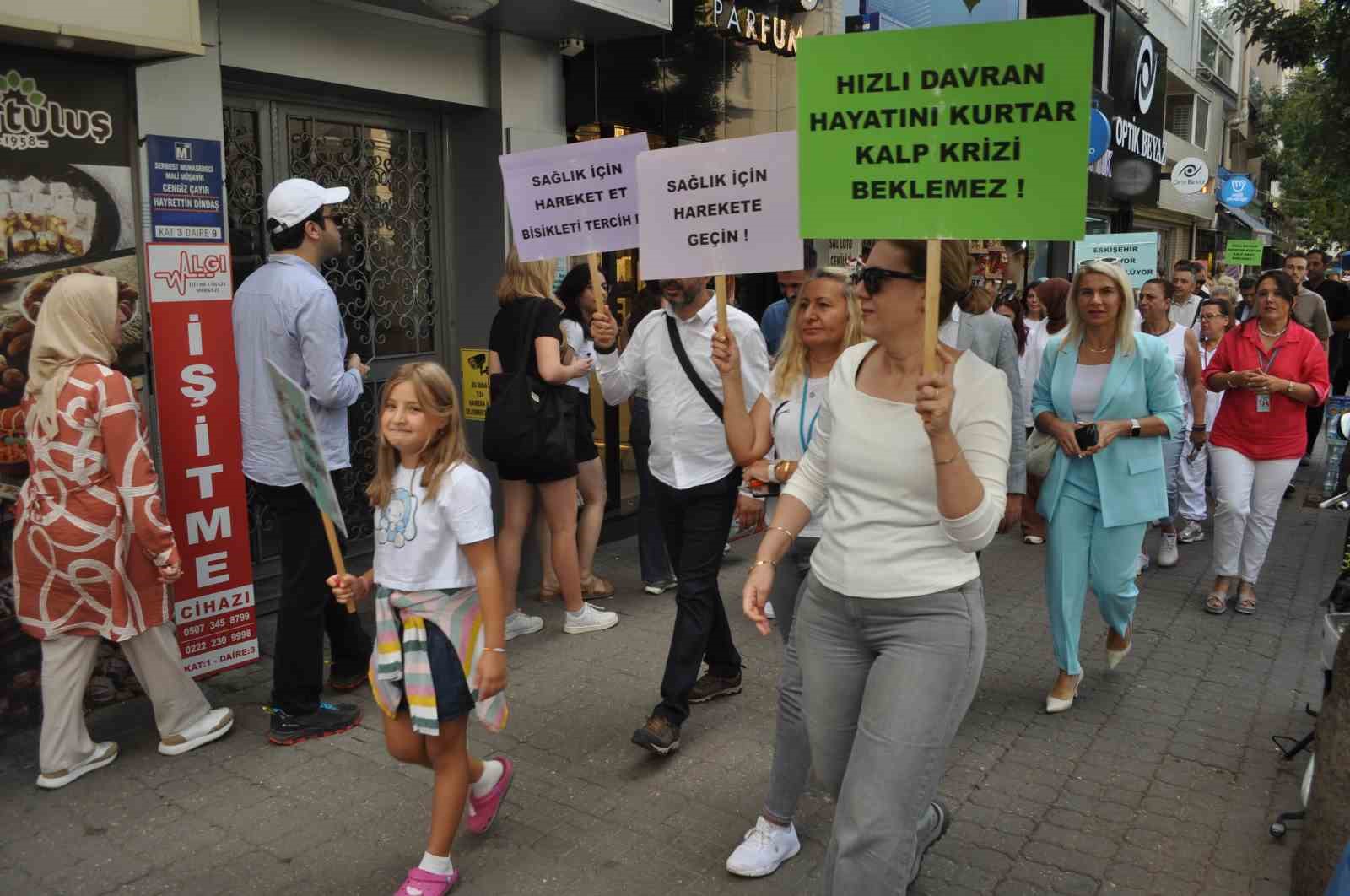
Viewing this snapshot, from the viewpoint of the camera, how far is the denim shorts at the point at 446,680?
349 centimetres

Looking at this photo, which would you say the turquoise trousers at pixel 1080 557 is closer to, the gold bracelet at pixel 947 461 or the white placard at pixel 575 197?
the white placard at pixel 575 197

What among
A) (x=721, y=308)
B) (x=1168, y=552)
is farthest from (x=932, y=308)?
(x=1168, y=552)

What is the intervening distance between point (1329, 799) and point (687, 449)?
259 centimetres

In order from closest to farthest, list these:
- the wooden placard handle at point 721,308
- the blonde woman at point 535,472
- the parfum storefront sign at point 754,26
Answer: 1. the wooden placard handle at point 721,308
2. the blonde woman at point 535,472
3. the parfum storefront sign at point 754,26

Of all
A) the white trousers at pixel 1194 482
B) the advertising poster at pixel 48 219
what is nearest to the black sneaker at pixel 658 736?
the advertising poster at pixel 48 219

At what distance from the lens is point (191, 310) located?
5152 mm

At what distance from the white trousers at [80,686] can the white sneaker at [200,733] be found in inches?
1.2

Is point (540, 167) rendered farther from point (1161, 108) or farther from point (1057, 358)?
point (1161, 108)

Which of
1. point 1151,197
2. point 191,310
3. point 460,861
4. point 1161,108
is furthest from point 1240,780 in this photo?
point 1161,108

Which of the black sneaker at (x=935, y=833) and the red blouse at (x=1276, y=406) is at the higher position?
the red blouse at (x=1276, y=406)

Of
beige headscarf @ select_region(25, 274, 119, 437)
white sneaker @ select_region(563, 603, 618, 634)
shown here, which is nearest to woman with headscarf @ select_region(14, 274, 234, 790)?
beige headscarf @ select_region(25, 274, 119, 437)

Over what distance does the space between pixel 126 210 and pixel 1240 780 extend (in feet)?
17.3

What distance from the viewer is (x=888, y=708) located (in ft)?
9.32

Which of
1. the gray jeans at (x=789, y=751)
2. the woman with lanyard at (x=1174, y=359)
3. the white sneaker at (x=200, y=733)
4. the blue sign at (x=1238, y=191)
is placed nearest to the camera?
the gray jeans at (x=789, y=751)
